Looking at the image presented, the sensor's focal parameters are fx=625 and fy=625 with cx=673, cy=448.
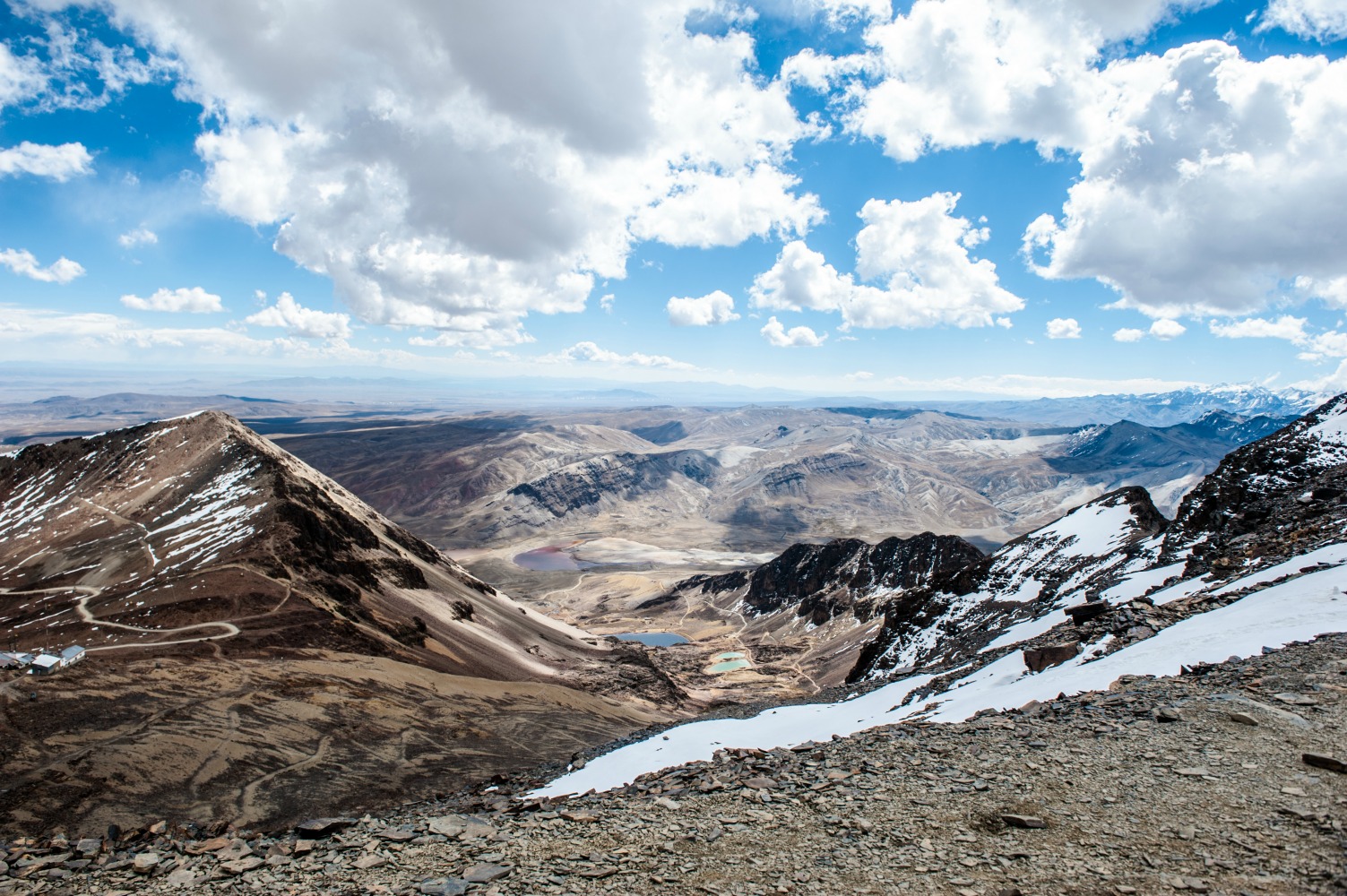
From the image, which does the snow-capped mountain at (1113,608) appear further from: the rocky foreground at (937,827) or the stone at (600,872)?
the stone at (600,872)

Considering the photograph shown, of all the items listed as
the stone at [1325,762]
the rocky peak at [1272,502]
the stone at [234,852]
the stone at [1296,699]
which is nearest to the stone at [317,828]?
the stone at [234,852]

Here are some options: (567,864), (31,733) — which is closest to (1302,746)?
(567,864)

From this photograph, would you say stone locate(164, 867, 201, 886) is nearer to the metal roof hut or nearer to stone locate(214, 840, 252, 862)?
stone locate(214, 840, 252, 862)

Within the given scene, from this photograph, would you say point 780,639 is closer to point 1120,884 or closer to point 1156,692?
point 1156,692

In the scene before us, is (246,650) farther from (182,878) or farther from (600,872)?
(600,872)

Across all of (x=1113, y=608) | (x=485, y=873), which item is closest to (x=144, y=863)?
(x=485, y=873)

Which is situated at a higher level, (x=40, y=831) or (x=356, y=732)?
(x=40, y=831)

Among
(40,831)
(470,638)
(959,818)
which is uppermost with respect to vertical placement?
(959,818)
